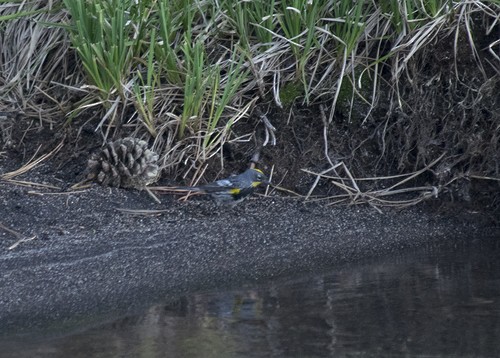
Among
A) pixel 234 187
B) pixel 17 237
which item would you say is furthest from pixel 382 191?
pixel 17 237

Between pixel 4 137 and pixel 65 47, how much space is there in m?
0.76

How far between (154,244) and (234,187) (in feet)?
2.31

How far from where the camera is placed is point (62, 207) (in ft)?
20.3

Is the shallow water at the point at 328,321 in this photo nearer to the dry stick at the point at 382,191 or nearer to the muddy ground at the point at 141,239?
the muddy ground at the point at 141,239

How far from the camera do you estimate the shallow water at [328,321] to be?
4.67m

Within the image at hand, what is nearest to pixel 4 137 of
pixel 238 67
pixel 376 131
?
pixel 238 67

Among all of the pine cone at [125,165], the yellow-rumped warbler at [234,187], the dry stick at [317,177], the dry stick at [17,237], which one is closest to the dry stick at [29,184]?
the pine cone at [125,165]

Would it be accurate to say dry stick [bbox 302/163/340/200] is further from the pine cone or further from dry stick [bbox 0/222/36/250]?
dry stick [bbox 0/222/36/250]

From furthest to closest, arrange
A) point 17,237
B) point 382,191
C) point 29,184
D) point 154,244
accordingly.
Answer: point 382,191 → point 29,184 → point 154,244 → point 17,237

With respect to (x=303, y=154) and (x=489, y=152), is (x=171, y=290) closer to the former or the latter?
(x=303, y=154)

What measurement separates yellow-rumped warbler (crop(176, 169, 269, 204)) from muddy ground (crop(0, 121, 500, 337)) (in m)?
0.13

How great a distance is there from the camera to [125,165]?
643cm

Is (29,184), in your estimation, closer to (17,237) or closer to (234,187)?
(17,237)

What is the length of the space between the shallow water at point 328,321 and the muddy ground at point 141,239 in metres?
0.19
